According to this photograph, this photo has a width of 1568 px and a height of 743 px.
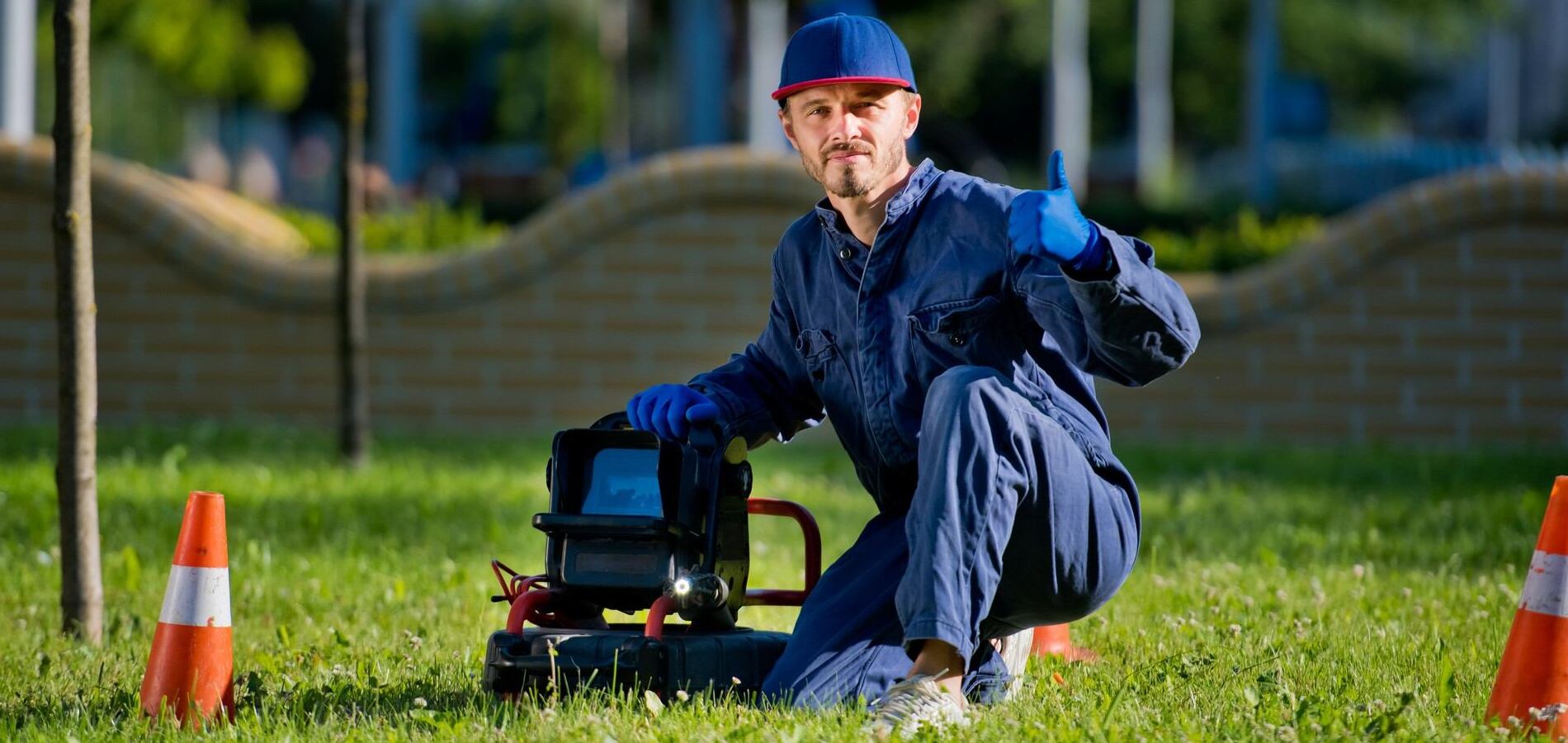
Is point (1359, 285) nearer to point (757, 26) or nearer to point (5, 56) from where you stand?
point (5, 56)

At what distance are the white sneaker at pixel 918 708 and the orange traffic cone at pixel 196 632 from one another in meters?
1.28

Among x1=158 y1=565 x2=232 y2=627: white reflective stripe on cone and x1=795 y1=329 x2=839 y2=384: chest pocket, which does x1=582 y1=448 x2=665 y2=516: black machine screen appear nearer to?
x1=795 y1=329 x2=839 y2=384: chest pocket

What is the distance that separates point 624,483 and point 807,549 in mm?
568

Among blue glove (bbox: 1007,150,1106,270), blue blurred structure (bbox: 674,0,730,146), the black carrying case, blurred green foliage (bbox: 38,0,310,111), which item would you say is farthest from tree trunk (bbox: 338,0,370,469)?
blurred green foliage (bbox: 38,0,310,111)

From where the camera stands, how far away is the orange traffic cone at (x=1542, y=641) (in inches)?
135

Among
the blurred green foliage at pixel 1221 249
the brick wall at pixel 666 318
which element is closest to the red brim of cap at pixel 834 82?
the brick wall at pixel 666 318

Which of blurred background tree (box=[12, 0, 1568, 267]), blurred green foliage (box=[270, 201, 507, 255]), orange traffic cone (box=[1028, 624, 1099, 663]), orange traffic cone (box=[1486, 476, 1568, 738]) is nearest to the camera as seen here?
orange traffic cone (box=[1486, 476, 1568, 738])

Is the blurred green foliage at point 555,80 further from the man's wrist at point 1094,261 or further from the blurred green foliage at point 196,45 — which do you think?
the man's wrist at point 1094,261

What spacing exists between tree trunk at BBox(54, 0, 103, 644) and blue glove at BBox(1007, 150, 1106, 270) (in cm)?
244

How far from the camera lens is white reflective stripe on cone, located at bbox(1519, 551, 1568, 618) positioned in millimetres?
3471

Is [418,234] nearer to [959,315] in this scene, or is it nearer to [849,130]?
[849,130]

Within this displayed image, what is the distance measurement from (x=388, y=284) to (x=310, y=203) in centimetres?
2658

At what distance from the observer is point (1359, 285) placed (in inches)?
380

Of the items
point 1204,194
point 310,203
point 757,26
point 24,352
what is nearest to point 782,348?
point 24,352
